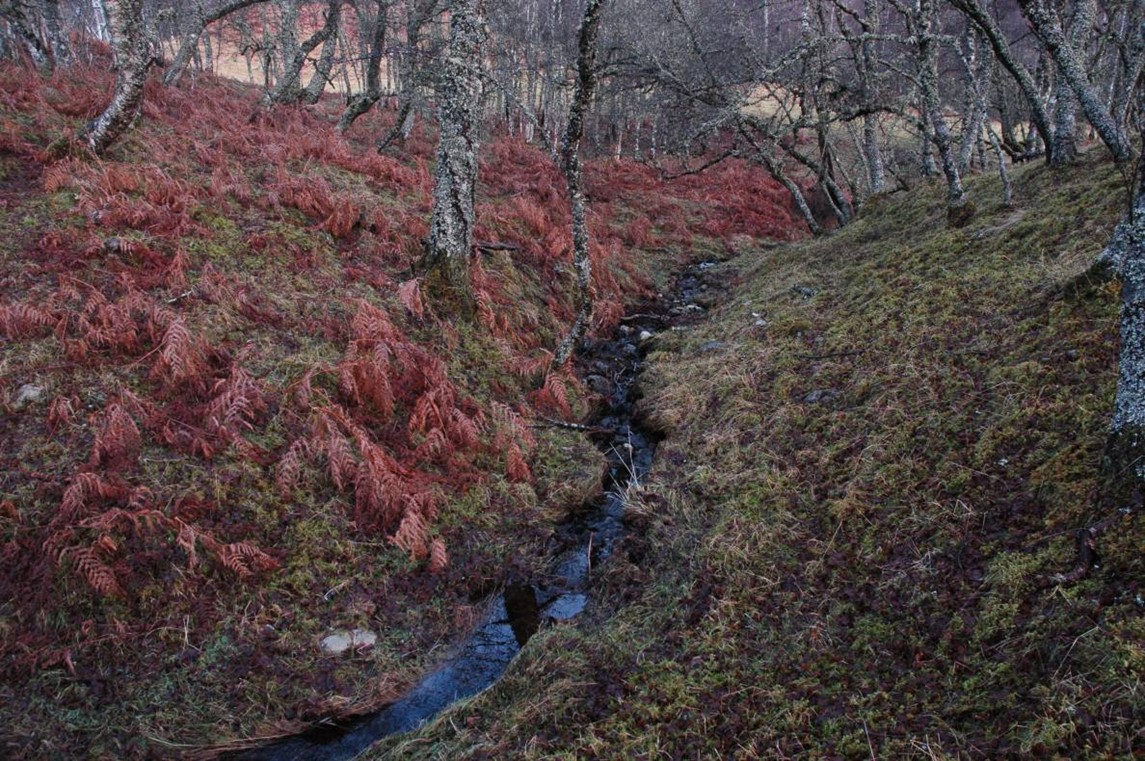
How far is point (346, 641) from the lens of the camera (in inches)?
196

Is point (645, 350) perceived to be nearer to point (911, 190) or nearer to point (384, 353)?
point (384, 353)

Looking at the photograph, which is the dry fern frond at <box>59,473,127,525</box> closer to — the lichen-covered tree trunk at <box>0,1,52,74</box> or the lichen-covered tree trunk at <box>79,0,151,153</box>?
the lichen-covered tree trunk at <box>79,0,151,153</box>

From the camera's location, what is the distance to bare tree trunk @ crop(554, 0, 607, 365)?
7.64 m

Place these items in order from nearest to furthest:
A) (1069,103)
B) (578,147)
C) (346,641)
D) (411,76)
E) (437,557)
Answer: (346,641), (437,557), (578,147), (1069,103), (411,76)

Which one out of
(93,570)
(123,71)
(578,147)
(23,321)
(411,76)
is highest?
(411,76)

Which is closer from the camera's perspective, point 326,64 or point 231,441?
point 231,441

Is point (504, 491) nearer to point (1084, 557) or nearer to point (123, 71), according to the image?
point (1084, 557)

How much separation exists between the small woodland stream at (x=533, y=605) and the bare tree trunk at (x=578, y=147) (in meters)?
0.70

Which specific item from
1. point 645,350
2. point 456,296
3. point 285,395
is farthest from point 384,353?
point 645,350

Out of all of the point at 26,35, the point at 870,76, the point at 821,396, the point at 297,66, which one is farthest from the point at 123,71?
the point at 870,76

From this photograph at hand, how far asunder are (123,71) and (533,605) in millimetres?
8861

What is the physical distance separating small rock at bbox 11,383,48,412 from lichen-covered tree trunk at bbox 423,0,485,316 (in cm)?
414

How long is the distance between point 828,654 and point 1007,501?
5.42ft

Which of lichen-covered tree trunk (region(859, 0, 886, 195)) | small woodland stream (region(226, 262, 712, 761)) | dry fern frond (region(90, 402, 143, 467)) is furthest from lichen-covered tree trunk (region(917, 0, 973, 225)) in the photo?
dry fern frond (region(90, 402, 143, 467))
